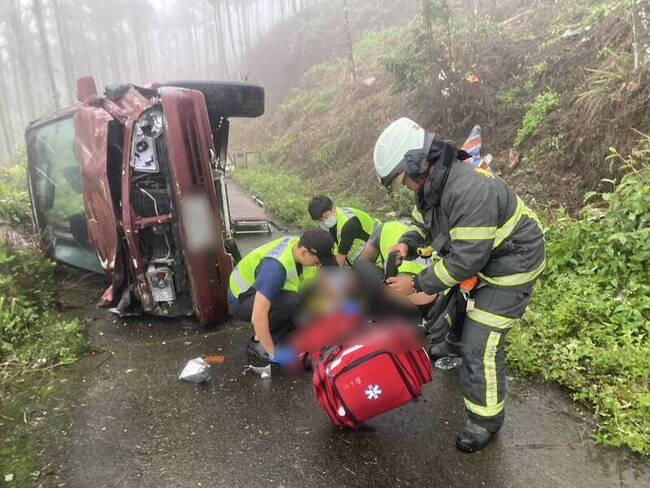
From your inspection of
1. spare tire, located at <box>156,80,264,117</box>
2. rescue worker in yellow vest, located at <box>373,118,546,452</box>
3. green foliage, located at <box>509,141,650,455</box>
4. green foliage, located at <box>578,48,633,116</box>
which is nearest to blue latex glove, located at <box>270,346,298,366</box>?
rescue worker in yellow vest, located at <box>373,118,546,452</box>

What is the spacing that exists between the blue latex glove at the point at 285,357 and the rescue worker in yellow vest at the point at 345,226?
97 cm

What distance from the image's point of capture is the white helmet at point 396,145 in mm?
2191

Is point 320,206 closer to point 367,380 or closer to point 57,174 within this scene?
point 367,380

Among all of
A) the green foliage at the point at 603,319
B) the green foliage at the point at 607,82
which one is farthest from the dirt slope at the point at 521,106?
the green foliage at the point at 603,319

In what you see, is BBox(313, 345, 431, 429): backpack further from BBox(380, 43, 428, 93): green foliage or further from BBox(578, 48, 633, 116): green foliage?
BBox(380, 43, 428, 93): green foliage

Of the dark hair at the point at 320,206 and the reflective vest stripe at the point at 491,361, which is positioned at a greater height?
the dark hair at the point at 320,206

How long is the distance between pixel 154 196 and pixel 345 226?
1.65 m

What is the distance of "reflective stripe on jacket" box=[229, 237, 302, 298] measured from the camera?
3.05m

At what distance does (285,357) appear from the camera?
323 cm

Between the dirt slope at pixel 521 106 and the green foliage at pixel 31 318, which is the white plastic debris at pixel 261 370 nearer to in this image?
the green foliage at pixel 31 318

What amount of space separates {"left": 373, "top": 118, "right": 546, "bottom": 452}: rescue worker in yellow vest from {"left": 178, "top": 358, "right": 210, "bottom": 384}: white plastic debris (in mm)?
1589

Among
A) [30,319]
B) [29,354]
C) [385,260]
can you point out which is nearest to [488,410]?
[385,260]

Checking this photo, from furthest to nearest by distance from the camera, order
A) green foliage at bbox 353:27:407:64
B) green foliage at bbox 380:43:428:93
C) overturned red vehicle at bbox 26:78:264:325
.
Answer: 1. green foliage at bbox 353:27:407:64
2. green foliage at bbox 380:43:428:93
3. overturned red vehicle at bbox 26:78:264:325

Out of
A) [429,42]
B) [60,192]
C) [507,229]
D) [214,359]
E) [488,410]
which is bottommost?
[214,359]
